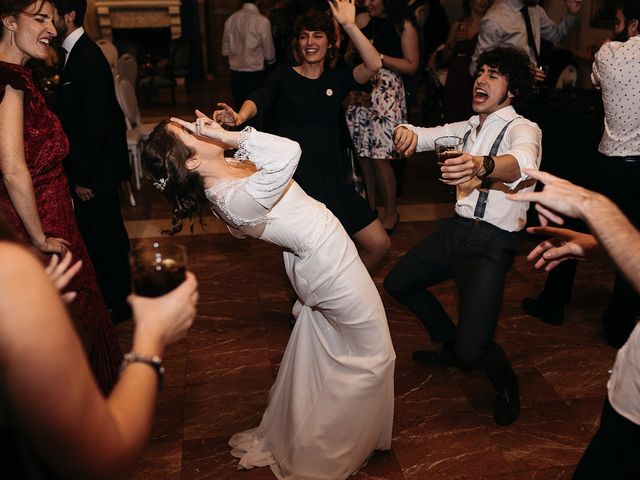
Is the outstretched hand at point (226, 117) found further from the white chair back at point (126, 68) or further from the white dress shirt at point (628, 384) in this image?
the white chair back at point (126, 68)

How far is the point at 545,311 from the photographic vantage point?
3496 mm

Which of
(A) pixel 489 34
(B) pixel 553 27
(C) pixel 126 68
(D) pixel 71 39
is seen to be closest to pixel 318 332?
(D) pixel 71 39

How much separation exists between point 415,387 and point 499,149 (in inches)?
43.8

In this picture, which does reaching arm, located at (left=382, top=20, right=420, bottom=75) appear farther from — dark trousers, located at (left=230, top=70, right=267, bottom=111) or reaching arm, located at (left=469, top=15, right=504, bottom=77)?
dark trousers, located at (left=230, top=70, right=267, bottom=111)

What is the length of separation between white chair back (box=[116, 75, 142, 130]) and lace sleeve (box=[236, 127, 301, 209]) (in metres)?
3.57

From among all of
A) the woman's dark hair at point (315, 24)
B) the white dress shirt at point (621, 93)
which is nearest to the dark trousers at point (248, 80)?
the woman's dark hair at point (315, 24)

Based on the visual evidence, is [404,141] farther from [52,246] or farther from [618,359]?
[52,246]

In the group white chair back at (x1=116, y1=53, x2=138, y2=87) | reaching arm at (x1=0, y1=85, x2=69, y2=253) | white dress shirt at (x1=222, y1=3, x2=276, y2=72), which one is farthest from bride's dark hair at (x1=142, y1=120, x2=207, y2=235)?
white dress shirt at (x1=222, y1=3, x2=276, y2=72)

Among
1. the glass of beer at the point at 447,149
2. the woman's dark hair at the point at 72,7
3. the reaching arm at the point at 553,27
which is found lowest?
the glass of beer at the point at 447,149

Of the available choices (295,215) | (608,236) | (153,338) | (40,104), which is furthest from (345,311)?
(40,104)

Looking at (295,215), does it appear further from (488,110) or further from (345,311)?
(488,110)

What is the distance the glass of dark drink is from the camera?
4.09ft

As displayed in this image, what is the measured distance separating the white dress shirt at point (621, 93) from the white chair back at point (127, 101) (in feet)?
12.1

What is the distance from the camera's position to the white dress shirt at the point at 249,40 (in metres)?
6.50
